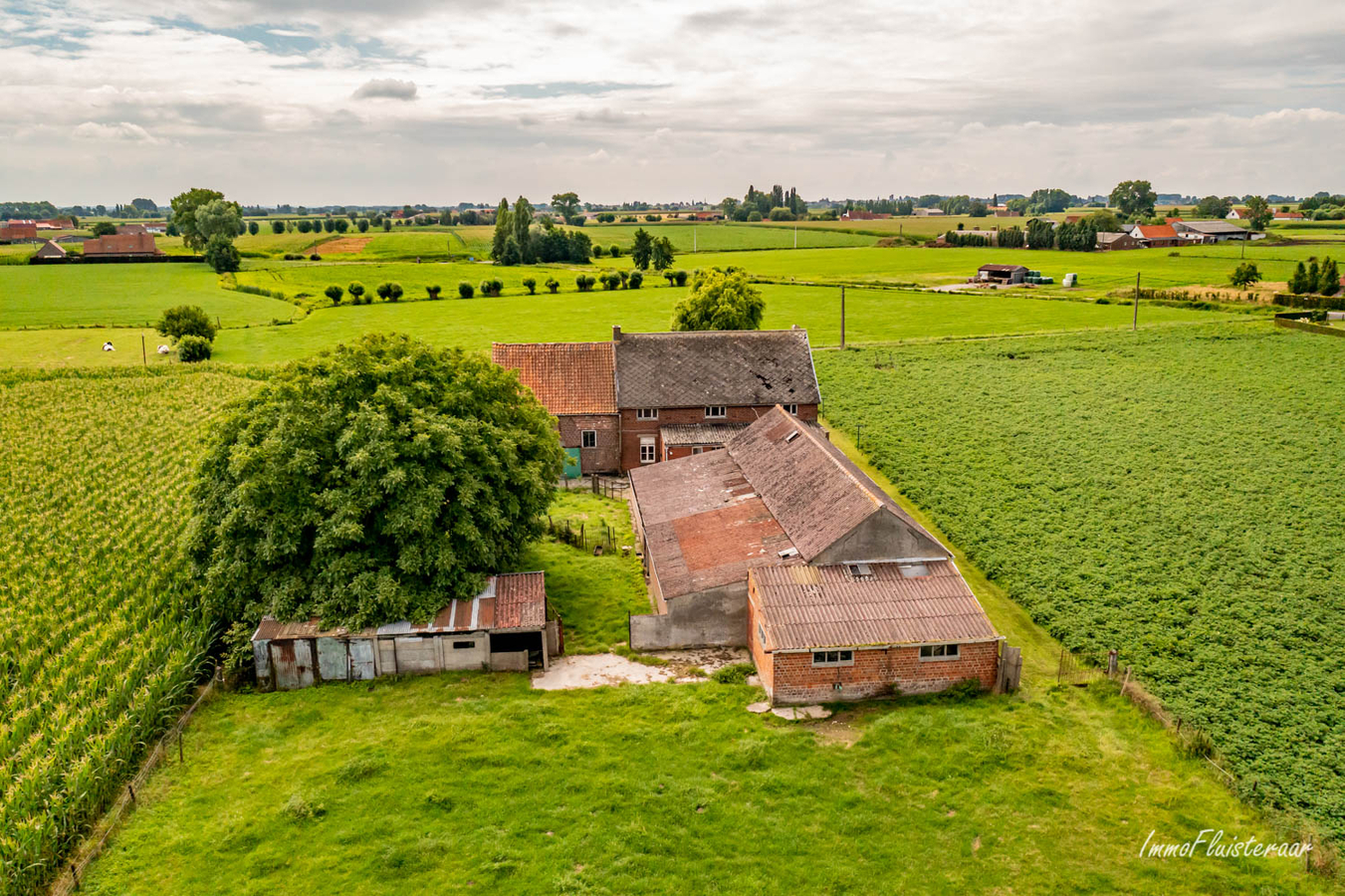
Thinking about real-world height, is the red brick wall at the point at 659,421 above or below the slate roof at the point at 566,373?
below

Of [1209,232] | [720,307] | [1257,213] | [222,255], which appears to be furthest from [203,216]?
[1257,213]

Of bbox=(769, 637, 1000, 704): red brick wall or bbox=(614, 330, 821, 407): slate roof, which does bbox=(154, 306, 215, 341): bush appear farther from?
bbox=(769, 637, 1000, 704): red brick wall

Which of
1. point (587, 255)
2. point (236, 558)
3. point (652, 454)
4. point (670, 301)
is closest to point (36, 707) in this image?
point (236, 558)

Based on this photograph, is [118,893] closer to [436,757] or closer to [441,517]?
[436,757]

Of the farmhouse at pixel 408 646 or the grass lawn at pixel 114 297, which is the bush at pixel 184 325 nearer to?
the grass lawn at pixel 114 297

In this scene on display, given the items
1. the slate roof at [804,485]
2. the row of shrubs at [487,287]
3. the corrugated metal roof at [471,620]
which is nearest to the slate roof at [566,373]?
the slate roof at [804,485]

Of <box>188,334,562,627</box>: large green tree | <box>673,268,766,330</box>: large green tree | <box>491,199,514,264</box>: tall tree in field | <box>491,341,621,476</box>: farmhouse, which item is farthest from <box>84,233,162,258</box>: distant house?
<box>188,334,562,627</box>: large green tree

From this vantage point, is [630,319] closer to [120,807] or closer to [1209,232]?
[120,807]
